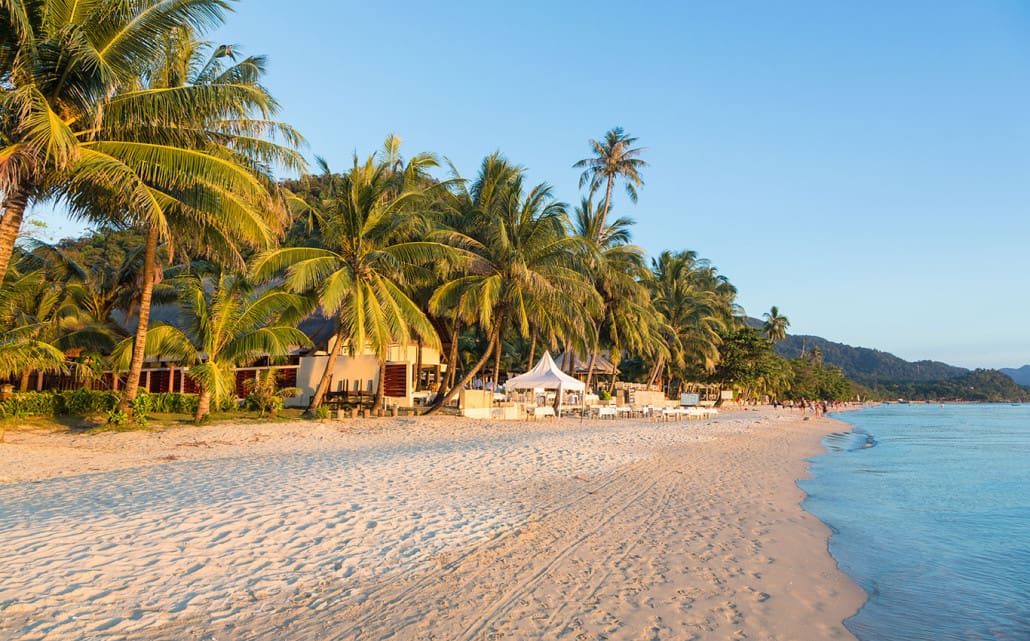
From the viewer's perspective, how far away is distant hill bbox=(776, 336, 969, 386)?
16488cm

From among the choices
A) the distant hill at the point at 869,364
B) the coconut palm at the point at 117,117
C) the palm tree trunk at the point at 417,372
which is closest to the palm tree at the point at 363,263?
the coconut palm at the point at 117,117

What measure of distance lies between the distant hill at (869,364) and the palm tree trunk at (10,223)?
16659cm

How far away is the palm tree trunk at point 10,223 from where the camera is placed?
980 cm

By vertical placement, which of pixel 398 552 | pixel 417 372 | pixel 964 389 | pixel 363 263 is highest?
pixel 363 263

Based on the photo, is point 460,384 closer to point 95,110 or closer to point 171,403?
point 171,403

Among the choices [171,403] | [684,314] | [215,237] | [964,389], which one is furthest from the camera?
[964,389]

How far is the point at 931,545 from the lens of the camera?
773 centimetres

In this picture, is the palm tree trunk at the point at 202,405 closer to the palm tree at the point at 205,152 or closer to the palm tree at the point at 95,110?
the palm tree at the point at 205,152

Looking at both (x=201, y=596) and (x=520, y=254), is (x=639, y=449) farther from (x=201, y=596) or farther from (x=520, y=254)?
(x=201, y=596)

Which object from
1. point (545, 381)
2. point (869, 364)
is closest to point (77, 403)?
point (545, 381)

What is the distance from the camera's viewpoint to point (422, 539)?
5.80 metres

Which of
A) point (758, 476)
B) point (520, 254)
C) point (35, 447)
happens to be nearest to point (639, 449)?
point (758, 476)

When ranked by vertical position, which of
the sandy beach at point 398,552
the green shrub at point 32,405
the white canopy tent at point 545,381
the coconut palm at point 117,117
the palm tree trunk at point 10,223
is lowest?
the sandy beach at point 398,552

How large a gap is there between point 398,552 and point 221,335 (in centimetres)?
1170
